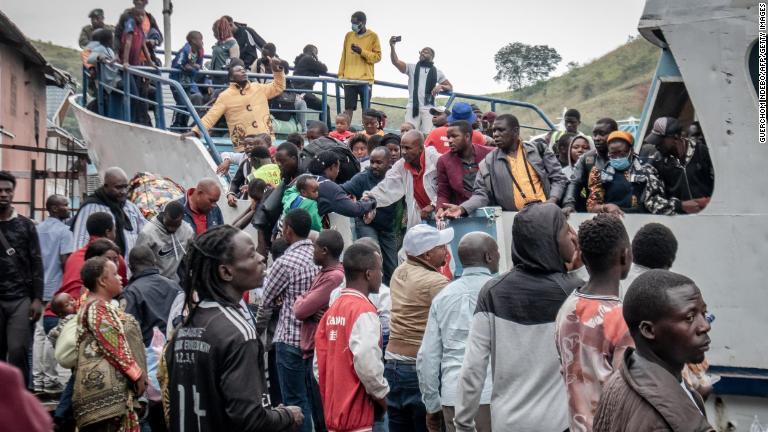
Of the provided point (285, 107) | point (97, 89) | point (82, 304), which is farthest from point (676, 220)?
point (97, 89)

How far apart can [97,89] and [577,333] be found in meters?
13.0

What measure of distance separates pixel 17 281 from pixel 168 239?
4.43ft

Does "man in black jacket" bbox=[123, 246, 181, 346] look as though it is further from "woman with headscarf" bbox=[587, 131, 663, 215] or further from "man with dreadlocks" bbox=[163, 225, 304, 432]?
"woman with headscarf" bbox=[587, 131, 663, 215]

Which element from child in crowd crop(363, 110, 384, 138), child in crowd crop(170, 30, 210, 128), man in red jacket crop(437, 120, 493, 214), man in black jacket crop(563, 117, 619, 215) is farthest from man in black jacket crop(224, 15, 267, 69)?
man in black jacket crop(563, 117, 619, 215)

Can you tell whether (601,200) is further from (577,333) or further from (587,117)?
(587,117)

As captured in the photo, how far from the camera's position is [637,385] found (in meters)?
3.19

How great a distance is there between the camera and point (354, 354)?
5922 millimetres

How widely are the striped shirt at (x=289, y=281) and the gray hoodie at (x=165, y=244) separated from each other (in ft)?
5.88

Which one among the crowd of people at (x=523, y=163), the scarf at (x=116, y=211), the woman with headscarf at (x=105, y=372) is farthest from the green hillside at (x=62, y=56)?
the woman with headscarf at (x=105, y=372)

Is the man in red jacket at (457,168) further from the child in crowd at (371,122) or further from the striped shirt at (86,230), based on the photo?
the child in crowd at (371,122)

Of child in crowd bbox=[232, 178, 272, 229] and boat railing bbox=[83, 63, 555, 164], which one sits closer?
child in crowd bbox=[232, 178, 272, 229]

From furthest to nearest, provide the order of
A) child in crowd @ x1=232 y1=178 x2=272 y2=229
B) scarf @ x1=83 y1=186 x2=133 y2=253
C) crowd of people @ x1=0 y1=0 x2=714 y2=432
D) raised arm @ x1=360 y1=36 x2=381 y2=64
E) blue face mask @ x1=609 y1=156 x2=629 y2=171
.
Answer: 1. raised arm @ x1=360 y1=36 x2=381 y2=64
2. child in crowd @ x1=232 y1=178 x2=272 y2=229
3. scarf @ x1=83 y1=186 x2=133 y2=253
4. blue face mask @ x1=609 y1=156 x2=629 y2=171
5. crowd of people @ x1=0 y1=0 x2=714 y2=432

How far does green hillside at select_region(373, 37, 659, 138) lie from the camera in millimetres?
32188

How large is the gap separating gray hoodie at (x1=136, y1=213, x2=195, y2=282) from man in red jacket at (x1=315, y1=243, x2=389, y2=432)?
3327mm
